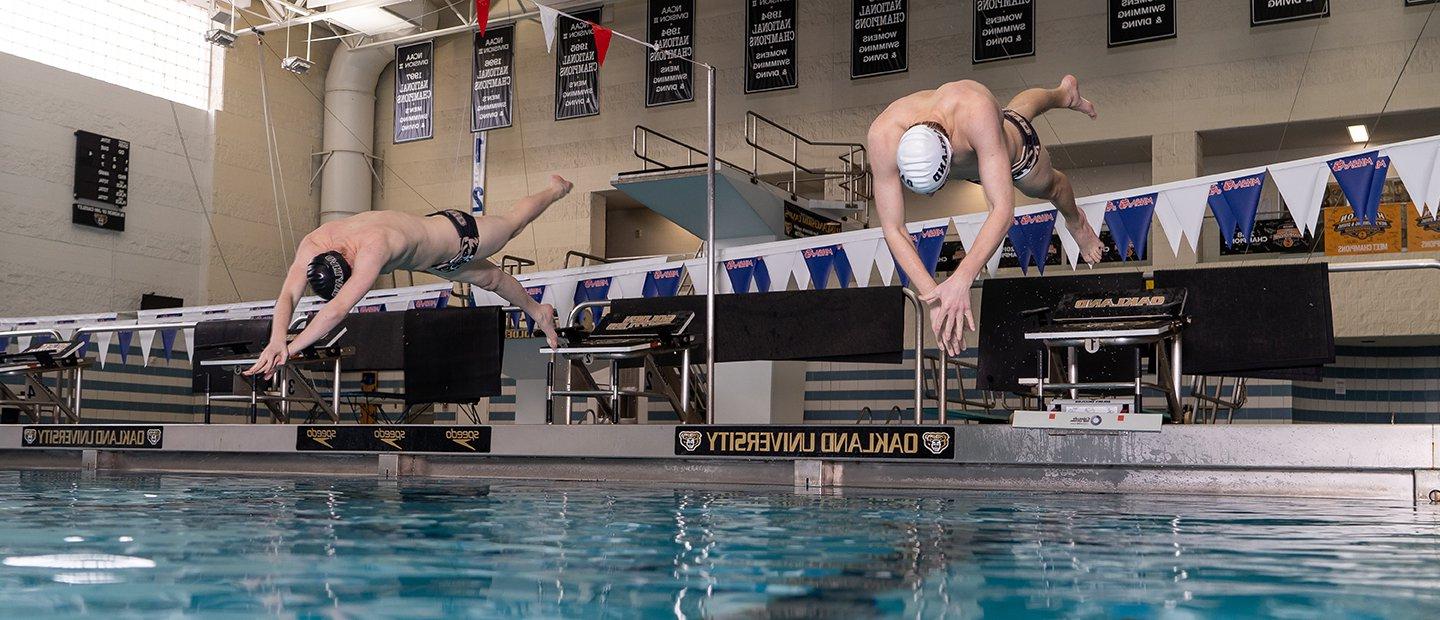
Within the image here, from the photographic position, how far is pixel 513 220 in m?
7.70

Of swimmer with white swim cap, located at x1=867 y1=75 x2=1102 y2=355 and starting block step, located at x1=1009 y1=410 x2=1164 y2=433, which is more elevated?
swimmer with white swim cap, located at x1=867 y1=75 x2=1102 y2=355

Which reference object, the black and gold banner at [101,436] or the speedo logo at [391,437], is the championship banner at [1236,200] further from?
the black and gold banner at [101,436]

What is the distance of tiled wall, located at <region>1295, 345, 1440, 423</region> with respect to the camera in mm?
13867

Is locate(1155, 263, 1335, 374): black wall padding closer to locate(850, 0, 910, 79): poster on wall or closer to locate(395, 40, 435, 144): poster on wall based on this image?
locate(850, 0, 910, 79): poster on wall

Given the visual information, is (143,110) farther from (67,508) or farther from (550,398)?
(67,508)

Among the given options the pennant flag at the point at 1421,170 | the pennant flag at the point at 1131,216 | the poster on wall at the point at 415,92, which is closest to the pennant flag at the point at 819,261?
the pennant flag at the point at 1131,216

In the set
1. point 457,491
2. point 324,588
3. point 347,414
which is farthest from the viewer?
point 347,414

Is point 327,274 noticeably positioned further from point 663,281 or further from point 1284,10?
point 1284,10

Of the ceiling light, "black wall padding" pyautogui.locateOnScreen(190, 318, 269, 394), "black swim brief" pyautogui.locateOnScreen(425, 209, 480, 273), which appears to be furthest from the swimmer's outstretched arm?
the ceiling light

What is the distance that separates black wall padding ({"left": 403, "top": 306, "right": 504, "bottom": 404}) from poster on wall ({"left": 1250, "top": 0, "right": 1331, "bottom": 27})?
963cm

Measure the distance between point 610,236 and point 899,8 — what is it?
5816 millimetres

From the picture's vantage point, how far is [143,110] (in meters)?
16.7

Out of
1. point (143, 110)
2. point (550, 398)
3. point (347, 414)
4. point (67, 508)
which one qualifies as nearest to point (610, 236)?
point (347, 414)

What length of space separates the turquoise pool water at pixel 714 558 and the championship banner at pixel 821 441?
3.45 feet
